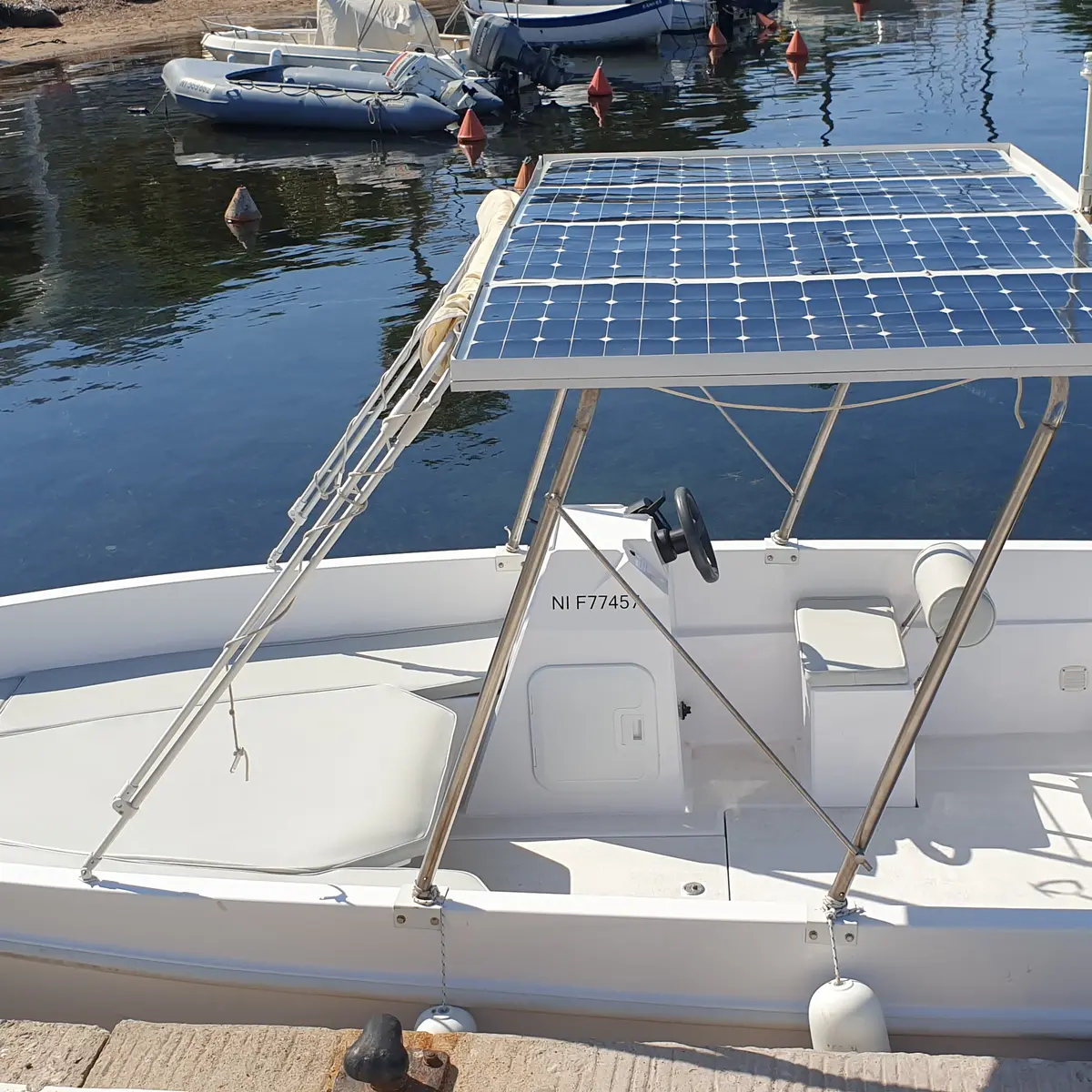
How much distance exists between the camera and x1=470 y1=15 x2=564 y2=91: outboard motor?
2358 cm

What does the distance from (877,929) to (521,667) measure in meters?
1.47

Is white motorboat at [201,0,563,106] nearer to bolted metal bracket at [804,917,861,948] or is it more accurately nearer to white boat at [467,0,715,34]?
white boat at [467,0,715,34]

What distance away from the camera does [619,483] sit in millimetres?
9969

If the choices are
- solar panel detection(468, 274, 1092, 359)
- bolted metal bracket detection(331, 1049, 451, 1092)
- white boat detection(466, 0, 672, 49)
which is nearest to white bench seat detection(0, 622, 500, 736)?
bolted metal bracket detection(331, 1049, 451, 1092)

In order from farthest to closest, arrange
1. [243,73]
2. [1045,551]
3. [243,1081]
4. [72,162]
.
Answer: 1. [243,73]
2. [72,162]
3. [1045,551]
4. [243,1081]

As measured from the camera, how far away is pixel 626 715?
4.38m

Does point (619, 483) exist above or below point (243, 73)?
below

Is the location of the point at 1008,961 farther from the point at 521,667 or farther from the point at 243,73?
the point at 243,73

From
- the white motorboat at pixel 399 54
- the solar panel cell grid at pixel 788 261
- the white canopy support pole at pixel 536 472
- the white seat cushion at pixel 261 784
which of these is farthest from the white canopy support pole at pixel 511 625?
the white motorboat at pixel 399 54

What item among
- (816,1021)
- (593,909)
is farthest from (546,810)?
(816,1021)

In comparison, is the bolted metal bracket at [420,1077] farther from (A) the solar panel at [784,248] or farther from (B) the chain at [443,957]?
(A) the solar panel at [784,248]

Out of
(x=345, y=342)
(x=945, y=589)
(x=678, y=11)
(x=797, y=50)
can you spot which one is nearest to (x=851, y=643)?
(x=945, y=589)

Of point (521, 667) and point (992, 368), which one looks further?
point (521, 667)

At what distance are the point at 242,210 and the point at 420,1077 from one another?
16.6 meters
